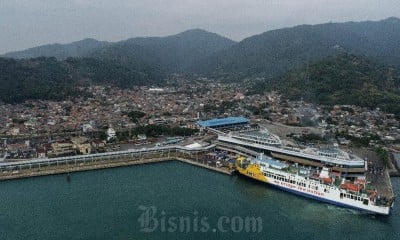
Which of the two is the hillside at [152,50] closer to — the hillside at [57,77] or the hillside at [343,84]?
the hillside at [57,77]

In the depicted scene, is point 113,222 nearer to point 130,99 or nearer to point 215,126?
point 215,126

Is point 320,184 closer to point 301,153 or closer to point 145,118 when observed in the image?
point 301,153

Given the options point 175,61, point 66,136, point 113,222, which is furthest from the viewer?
point 175,61

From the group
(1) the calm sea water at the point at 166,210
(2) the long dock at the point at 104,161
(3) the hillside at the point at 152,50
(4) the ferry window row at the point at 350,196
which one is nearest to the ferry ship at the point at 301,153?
(2) the long dock at the point at 104,161

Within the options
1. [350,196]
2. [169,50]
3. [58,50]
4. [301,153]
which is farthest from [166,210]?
→ [58,50]

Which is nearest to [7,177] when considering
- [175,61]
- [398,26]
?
[175,61]

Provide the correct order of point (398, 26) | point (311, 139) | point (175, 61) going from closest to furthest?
point (311, 139), point (175, 61), point (398, 26)

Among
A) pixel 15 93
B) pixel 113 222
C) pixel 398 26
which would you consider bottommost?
pixel 113 222
